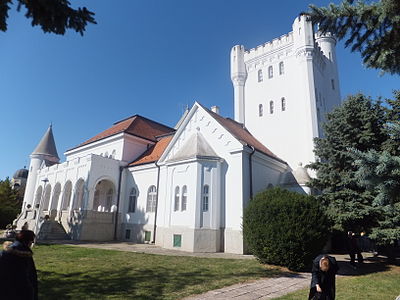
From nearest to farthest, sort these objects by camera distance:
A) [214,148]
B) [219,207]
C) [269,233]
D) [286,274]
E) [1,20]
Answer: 1. [1,20]
2. [286,274]
3. [269,233]
4. [219,207]
5. [214,148]

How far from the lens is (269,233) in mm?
12828

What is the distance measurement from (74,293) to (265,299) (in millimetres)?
5205

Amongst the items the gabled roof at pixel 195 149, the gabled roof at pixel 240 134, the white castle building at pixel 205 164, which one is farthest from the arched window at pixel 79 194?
the gabled roof at pixel 240 134

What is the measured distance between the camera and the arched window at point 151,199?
24.0m

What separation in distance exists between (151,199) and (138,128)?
10.1m

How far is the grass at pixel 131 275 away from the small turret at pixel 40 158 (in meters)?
24.0

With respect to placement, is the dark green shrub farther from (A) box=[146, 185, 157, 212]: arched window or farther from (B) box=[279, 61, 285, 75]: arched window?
(B) box=[279, 61, 285, 75]: arched window

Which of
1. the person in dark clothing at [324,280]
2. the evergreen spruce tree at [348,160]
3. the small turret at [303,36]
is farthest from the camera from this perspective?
the small turret at [303,36]

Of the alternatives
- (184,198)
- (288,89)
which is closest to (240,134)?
(184,198)

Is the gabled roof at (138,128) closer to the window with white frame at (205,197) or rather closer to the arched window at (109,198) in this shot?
the arched window at (109,198)

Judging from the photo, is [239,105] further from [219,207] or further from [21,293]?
[21,293]

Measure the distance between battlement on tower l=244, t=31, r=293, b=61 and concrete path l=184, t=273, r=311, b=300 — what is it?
23.6 meters

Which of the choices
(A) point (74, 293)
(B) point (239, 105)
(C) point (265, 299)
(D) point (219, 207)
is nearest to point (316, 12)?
(C) point (265, 299)

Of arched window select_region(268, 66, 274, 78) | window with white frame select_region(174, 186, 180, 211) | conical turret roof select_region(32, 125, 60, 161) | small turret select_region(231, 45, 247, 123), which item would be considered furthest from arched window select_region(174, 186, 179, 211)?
conical turret roof select_region(32, 125, 60, 161)
